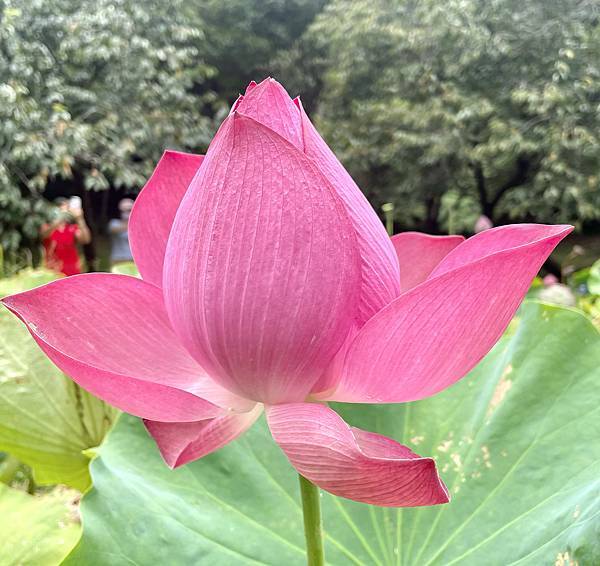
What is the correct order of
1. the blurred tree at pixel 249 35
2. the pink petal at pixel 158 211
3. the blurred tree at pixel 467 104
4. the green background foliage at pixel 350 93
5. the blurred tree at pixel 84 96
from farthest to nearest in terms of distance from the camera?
1. the blurred tree at pixel 249 35
2. the blurred tree at pixel 467 104
3. the green background foliage at pixel 350 93
4. the blurred tree at pixel 84 96
5. the pink petal at pixel 158 211

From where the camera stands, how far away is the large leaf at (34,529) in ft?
1.38

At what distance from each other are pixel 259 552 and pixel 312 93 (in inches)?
309

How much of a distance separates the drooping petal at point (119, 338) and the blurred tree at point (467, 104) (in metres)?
4.77

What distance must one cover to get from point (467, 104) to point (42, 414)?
5.88 metres

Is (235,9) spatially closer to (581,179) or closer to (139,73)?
(139,73)

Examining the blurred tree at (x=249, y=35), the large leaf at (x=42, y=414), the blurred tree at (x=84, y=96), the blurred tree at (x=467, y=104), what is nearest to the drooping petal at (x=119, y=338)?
the large leaf at (x=42, y=414)

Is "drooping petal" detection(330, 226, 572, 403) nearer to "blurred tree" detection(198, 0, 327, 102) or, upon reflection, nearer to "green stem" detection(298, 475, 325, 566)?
"green stem" detection(298, 475, 325, 566)

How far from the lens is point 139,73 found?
5.28 meters

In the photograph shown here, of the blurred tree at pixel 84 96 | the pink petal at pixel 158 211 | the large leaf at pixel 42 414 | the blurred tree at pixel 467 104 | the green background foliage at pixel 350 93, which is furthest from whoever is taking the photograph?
the blurred tree at pixel 467 104

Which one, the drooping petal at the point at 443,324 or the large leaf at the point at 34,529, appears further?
the large leaf at the point at 34,529

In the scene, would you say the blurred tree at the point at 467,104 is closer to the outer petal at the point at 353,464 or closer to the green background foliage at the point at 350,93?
the green background foliage at the point at 350,93

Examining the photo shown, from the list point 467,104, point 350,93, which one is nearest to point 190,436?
point 467,104

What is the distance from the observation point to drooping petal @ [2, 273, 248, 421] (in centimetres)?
24

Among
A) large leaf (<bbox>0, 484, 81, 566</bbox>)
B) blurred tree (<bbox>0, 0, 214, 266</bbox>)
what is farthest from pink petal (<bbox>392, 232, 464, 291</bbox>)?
blurred tree (<bbox>0, 0, 214, 266</bbox>)
